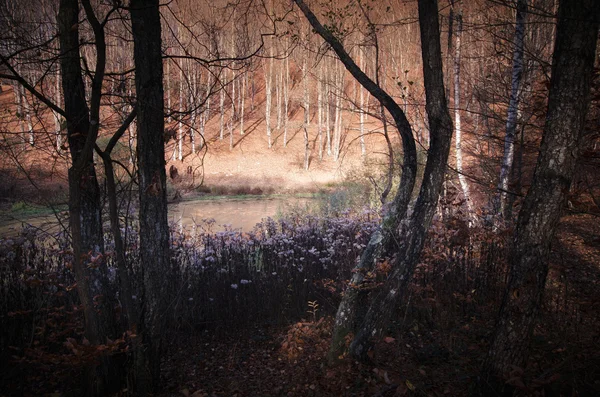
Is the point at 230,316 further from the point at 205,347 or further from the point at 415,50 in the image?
the point at 415,50

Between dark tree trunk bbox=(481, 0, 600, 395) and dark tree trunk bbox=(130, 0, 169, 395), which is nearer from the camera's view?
dark tree trunk bbox=(481, 0, 600, 395)

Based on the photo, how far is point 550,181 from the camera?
231cm

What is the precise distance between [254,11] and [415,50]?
24.1m

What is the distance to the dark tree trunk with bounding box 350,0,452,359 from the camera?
123 inches

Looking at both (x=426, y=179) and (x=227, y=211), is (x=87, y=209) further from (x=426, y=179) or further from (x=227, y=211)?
(x=227, y=211)

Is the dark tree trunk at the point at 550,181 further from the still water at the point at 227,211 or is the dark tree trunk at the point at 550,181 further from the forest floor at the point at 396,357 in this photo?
the still water at the point at 227,211

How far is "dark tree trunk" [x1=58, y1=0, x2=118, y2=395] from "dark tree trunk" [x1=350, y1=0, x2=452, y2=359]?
7.66ft

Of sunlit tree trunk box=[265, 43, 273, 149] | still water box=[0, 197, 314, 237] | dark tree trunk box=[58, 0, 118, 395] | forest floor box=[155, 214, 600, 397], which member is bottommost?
forest floor box=[155, 214, 600, 397]

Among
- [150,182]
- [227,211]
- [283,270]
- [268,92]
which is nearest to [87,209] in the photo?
[150,182]

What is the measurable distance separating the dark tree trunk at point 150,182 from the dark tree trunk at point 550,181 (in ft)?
8.88

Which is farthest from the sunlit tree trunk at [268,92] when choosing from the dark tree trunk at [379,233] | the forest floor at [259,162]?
the dark tree trunk at [379,233]

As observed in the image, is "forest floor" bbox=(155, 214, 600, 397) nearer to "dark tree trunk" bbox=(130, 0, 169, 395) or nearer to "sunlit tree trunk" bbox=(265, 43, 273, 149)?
"dark tree trunk" bbox=(130, 0, 169, 395)

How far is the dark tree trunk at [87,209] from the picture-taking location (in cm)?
Answer: 262

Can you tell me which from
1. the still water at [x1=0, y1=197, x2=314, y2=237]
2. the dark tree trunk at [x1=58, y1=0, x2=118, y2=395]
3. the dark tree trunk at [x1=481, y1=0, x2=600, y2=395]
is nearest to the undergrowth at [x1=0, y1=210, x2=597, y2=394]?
the dark tree trunk at [x1=58, y1=0, x2=118, y2=395]
